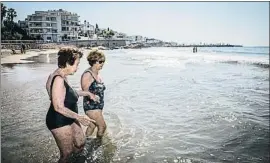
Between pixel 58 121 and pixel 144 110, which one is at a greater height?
pixel 58 121

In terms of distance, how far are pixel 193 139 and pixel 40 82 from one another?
25.1 ft

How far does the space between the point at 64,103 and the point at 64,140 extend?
1.50 feet

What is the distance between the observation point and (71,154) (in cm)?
326

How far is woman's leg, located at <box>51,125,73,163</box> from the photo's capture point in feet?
9.66

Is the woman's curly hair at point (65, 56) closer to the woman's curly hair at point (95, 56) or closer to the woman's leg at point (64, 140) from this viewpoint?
the woman's leg at point (64, 140)

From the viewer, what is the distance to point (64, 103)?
2.85 m

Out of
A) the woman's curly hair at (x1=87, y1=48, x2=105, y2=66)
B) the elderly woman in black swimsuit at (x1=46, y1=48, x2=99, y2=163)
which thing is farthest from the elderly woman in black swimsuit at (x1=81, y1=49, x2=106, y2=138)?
the elderly woman in black swimsuit at (x1=46, y1=48, x2=99, y2=163)

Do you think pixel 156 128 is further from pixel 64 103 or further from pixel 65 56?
pixel 65 56

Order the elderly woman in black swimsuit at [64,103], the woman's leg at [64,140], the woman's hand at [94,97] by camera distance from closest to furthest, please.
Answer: the elderly woman in black swimsuit at [64,103] → the woman's leg at [64,140] → the woman's hand at [94,97]

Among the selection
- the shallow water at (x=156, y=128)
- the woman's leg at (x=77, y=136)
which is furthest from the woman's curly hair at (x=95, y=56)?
the shallow water at (x=156, y=128)

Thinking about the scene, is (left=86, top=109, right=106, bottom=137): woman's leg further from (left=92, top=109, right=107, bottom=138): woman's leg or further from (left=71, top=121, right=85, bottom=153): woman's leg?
(left=71, top=121, right=85, bottom=153): woman's leg

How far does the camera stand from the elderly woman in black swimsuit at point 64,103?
2.75 metres

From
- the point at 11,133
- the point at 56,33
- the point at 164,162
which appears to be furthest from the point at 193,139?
the point at 56,33

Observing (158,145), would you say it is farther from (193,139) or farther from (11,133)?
(11,133)
